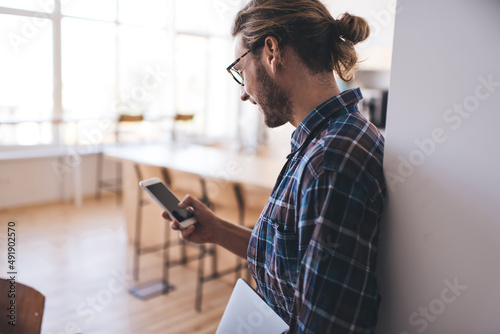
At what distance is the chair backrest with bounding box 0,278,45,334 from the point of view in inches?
43.5

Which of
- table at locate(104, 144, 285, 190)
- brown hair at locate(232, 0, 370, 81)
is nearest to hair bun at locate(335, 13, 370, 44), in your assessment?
brown hair at locate(232, 0, 370, 81)

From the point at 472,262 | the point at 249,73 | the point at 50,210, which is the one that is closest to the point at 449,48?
the point at 472,262

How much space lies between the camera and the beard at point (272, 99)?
0.99m

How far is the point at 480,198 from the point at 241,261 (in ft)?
8.44

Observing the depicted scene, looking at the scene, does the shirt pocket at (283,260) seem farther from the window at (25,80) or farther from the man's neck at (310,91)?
the window at (25,80)

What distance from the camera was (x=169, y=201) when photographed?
1.47 meters

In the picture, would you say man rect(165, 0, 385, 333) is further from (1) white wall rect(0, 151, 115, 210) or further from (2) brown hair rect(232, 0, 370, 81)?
(1) white wall rect(0, 151, 115, 210)

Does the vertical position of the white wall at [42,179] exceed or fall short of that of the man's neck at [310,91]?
it falls short

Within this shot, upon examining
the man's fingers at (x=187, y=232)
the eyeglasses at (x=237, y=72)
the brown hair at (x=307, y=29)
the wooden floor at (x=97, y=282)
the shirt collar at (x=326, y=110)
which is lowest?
the wooden floor at (x=97, y=282)

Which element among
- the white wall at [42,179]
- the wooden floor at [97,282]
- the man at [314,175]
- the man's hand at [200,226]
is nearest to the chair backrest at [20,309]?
the man's hand at [200,226]

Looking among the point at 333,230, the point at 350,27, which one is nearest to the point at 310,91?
the point at 350,27

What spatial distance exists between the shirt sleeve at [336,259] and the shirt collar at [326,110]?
0.20 m

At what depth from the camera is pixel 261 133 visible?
7.23 metres

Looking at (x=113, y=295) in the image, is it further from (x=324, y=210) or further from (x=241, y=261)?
(x=324, y=210)
